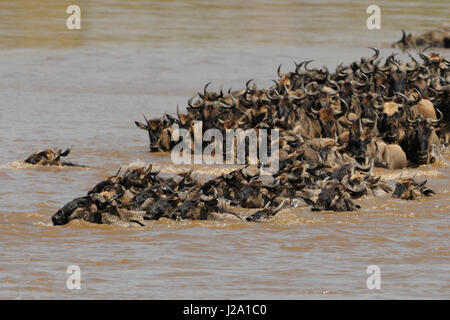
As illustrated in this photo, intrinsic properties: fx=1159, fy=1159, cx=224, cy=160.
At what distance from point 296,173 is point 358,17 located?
46.0 meters

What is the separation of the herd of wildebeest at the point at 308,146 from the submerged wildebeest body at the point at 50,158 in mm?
32

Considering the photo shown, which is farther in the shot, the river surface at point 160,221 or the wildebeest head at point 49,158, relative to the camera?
the wildebeest head at point 49,158

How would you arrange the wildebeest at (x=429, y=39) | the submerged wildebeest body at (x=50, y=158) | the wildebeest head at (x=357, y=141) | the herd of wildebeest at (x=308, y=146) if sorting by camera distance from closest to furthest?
the herd of wildebeest at (x=308, y=146)
the submerged wildebeest body at (x=50, y=158)
the wildebeest head at (x=357, y=141)
the wildebeest at (x=429, y=39)

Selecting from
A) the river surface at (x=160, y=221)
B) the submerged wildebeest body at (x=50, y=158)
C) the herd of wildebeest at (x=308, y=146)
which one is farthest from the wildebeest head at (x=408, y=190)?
the submerged wildebeest body at (x=50, y=158)

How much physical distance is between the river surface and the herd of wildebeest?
35 cm

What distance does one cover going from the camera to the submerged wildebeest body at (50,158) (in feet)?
68.7

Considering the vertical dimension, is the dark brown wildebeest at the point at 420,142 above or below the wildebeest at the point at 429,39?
below

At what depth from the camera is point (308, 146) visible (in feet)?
68.7

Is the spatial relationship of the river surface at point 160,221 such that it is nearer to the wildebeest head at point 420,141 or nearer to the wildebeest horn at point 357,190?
the wildebeest horn at point 357,190

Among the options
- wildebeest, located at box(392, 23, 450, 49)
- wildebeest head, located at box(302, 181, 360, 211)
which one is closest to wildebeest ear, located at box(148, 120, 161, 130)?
wildebeest head, located at box(302, 181, 360, 211)

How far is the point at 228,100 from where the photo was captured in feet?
78.7

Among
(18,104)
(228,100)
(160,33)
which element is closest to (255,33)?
(160,33)

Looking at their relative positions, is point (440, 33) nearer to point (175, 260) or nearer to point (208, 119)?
point (208, 119)
